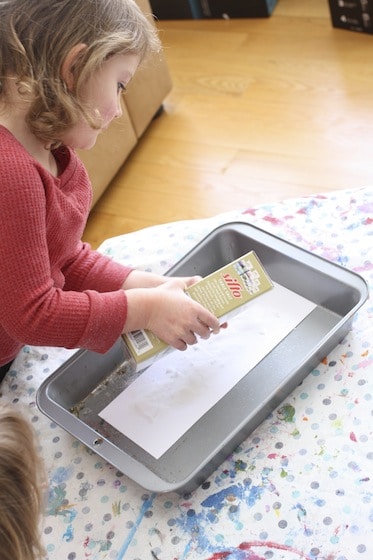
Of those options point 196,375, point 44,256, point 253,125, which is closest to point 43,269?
point 44,256

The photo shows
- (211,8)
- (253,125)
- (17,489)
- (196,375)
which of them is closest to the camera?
(17,489)

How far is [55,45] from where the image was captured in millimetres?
760

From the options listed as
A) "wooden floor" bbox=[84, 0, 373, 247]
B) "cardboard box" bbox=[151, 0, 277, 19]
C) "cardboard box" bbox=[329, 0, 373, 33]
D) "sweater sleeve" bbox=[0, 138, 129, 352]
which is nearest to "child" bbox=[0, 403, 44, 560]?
"sweater sleeve" bbox=[0, 138, 129, 352]

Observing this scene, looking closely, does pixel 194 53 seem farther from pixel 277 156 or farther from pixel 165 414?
pixel 165 414

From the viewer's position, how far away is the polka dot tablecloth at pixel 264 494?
2.61ft

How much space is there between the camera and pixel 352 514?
79 cm

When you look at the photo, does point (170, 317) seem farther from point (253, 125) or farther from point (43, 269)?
point (253, 125)

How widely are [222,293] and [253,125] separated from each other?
78 centimetres

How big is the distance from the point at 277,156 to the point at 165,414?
736 mm

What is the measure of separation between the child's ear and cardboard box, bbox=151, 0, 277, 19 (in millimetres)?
1216

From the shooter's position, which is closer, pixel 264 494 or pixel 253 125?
pixel 264 494

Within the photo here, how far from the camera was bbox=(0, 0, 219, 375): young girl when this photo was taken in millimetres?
760

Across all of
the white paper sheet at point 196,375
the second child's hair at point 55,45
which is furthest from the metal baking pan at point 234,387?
the second child's hair at point 55,45

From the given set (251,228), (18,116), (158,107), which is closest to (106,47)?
(18,116)
